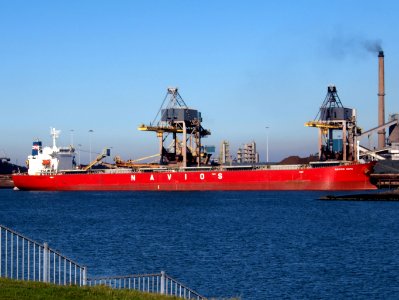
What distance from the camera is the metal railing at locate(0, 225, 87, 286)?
16281 mm

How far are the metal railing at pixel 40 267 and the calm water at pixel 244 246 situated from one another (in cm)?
129

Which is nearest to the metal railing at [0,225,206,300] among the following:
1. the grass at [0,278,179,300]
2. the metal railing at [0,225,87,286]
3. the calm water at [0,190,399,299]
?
the metal railing at [0,225,87,286]

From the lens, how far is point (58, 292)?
1492 cm

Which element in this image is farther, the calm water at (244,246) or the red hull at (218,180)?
the red hull at (218,180)

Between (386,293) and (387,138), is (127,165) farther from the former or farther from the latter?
(386,293)

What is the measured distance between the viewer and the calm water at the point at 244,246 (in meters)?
24.4

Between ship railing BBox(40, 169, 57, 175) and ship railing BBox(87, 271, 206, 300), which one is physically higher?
ship railing BBox(40, 169, 57, 175)

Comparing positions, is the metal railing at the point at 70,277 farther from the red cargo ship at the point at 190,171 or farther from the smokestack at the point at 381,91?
the smokestack at the point at 381,91

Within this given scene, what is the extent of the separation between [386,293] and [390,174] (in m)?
87.4

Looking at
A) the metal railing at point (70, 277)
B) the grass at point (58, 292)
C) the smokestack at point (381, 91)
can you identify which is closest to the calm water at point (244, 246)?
the metal railing at point (70, 277)

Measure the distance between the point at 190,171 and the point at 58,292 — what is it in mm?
83595

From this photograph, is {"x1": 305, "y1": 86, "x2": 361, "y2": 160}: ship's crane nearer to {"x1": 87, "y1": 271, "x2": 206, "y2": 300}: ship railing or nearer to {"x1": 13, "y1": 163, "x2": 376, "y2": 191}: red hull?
{"x1": 13, "y1": 163, "x2": 376, "y2": 191}: red hull

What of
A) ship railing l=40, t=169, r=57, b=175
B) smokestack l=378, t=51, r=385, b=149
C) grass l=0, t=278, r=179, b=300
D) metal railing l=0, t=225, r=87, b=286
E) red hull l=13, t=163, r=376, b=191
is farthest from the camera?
smokestack l=378, t=51, r=385, b=149

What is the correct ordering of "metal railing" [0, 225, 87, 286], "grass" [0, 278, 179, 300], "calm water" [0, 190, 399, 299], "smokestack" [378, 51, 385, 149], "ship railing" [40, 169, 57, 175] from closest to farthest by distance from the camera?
1. "grass" [0, 278, 179, 300]
2. "metal railing" [0, 225, 87, 286]
3. "calm water" [0, 190, 399, 299]
4. "ship railing" [40, 169, 57, 175]
5. "smokestack" [378, 51, 385, 149]
